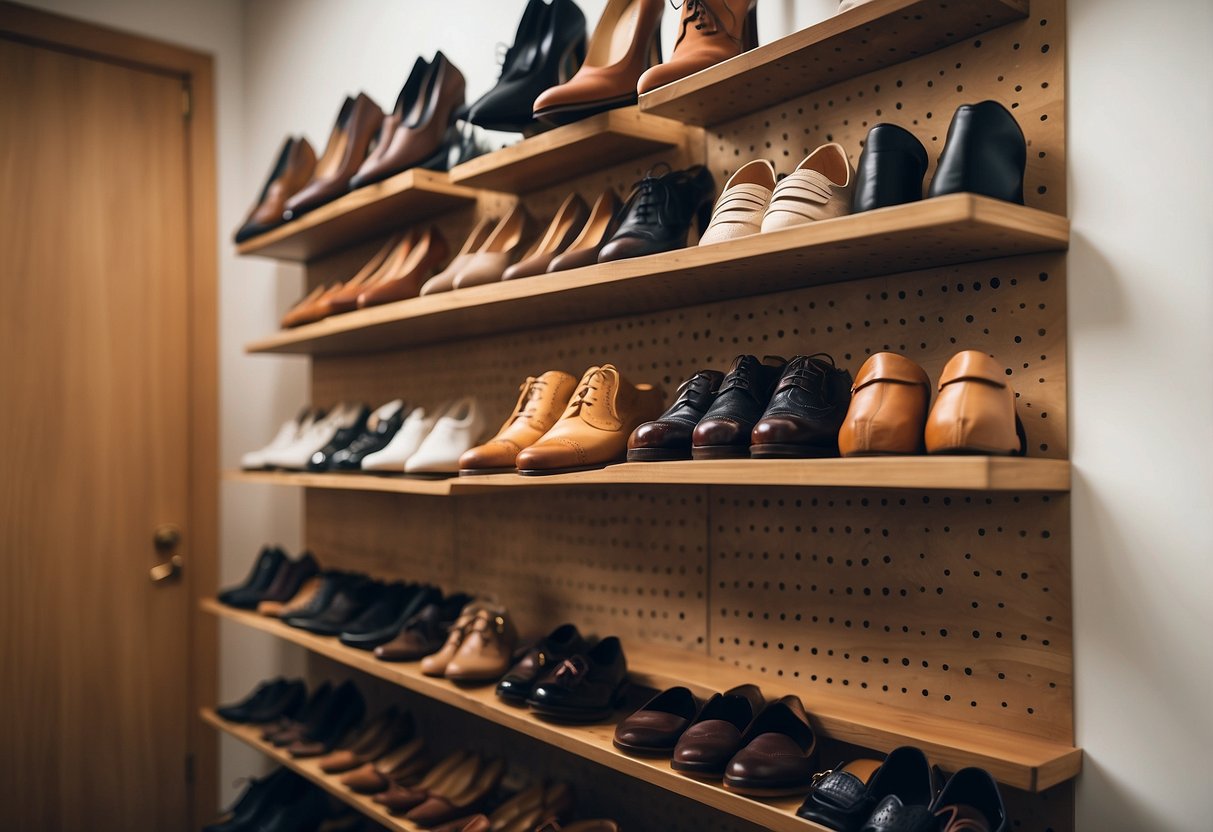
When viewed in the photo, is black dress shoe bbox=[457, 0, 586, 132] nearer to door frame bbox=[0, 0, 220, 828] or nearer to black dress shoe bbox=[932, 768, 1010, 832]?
black dress shoe bbox=[932, 768, 1010, 832]

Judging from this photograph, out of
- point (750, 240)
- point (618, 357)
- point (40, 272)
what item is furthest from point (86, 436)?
point (750, 240)

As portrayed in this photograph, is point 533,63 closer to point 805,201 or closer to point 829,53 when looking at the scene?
point 829,53

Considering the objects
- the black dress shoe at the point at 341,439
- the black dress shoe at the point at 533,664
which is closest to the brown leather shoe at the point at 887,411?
the black dress shoe at the point at 533,664

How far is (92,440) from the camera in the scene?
10.5 ft

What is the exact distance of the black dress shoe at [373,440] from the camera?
2.47m

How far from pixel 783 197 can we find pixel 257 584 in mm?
2333

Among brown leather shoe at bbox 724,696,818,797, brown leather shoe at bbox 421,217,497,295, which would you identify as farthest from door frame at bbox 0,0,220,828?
brown leather shoe at bbox 724,696,818,797

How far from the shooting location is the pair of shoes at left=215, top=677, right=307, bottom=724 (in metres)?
2.91

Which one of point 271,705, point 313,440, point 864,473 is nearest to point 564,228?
point 864,473

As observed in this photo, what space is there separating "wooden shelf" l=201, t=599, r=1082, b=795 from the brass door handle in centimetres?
169

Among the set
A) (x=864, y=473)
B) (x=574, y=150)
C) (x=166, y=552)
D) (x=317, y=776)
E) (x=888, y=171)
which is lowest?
(x=317, y=776)

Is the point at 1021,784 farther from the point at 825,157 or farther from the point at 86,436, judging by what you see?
the point at 86,436

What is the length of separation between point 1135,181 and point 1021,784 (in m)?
0.85

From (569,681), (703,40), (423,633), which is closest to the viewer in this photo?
(703,40)
